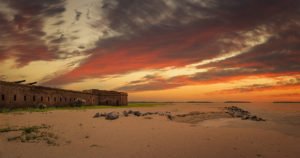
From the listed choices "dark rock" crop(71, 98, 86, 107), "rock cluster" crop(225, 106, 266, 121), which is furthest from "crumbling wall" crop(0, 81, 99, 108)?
"rock cluster" crop(225, 106, 266, 121)

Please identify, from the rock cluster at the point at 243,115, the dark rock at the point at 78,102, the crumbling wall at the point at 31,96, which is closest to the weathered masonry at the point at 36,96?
the crumbling wall at the point at 31,96

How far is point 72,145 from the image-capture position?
909 cm

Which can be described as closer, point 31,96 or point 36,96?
point 31,96

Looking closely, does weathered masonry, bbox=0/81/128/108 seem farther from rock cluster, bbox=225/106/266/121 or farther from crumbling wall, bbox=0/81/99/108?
rock cluster, bbox=225/106/266/121

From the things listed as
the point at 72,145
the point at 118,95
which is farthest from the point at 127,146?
the point at 118,95

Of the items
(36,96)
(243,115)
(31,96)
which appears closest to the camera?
(243,115)

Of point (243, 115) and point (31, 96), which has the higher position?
point (31, 96)

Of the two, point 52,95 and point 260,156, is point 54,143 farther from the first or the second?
point 52,95

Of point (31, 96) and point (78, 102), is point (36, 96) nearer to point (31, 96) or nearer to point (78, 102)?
point (31, 96)

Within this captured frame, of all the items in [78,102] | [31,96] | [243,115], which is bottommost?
[243,115]

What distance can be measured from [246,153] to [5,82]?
3296cm

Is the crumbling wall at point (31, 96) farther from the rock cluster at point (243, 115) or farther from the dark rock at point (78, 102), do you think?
the rock cluster at point (243, 115)

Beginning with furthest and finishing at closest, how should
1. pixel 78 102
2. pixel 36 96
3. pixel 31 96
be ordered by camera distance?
pixel 78 102 < pixel 36 96 < pixel 31 96

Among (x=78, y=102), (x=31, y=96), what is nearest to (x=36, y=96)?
Result: (x=31, y=96)
